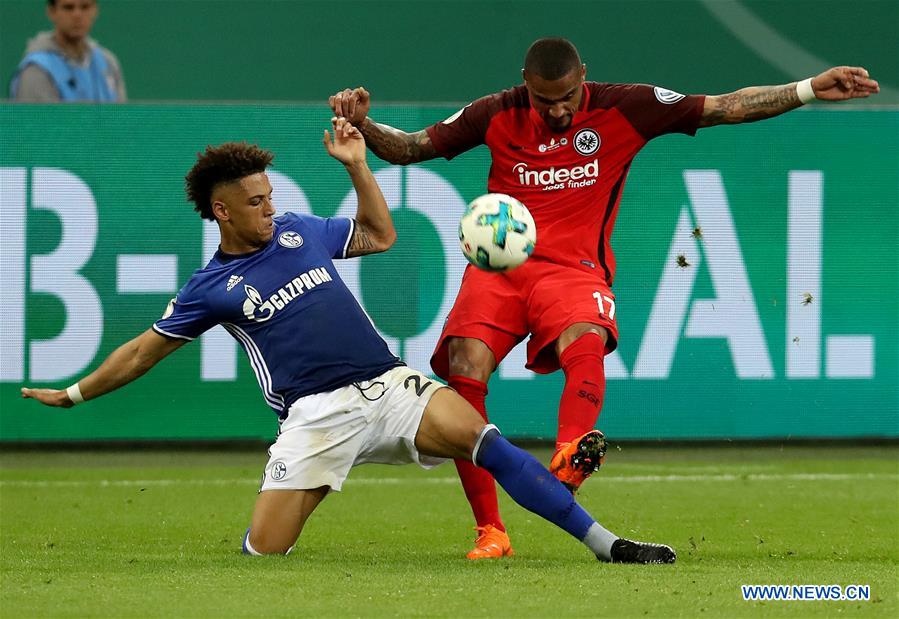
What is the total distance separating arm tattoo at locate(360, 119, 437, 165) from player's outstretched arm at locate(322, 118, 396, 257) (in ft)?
1.08

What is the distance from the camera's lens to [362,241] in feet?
21.9

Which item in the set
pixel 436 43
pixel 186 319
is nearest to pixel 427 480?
pixel 186 319

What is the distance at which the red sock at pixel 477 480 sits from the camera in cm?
657

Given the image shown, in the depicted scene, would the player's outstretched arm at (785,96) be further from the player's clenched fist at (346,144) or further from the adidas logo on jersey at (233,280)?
the adidas logo on jersey at (233,280)

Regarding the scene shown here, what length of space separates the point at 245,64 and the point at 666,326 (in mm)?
A: 5482

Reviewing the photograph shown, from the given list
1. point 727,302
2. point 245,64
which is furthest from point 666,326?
point 245,64

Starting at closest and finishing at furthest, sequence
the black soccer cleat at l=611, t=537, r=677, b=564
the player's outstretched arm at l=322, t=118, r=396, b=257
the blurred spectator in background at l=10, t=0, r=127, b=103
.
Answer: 1. the black soccer cleat at l=611, t=537, r=677, b=564
2. the player's outstretched arm at l=322, t=118, r=396, b=257
3. the blurred spectator in background at l=10, t=0, r=127, b=103

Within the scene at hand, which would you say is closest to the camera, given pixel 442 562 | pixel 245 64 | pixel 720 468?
pixel 442 562

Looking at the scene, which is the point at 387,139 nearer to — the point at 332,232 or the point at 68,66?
the point at 332,232

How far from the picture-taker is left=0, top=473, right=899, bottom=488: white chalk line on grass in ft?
30.9

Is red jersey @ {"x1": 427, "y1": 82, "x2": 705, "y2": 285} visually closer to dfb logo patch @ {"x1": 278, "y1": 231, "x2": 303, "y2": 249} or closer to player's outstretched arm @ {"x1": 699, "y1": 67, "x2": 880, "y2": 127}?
player's outstretched arm @ {"x1": 699, "y1": 67, "x2": 880, "y2": 127}

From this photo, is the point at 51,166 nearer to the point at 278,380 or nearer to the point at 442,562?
the point at 278,380

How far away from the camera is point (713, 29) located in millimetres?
14219

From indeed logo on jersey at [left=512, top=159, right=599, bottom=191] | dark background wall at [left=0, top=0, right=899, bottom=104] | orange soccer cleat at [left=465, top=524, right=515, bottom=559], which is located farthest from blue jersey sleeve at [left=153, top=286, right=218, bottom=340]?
dark background wall at [left=0, top=0, right=899, bottom=104]
